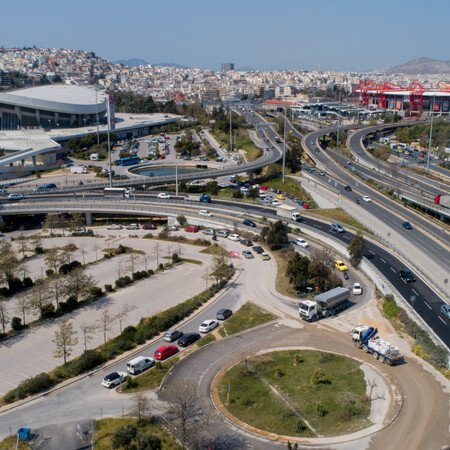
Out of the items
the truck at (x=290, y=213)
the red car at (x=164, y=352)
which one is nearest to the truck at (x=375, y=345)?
the red car at (x=164, y=352)

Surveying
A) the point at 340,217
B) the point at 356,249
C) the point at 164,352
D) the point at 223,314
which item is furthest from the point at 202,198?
the point at 164,352

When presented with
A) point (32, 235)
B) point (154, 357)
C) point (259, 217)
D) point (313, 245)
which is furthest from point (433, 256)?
point (32, 235)

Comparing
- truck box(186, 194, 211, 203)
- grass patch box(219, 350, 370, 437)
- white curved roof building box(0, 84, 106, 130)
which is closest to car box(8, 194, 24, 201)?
truck box(186, 194, 211, 203)

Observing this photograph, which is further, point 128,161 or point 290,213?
point 128,161

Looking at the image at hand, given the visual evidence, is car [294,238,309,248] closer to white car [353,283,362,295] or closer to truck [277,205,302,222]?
truck [277,205,302,222]

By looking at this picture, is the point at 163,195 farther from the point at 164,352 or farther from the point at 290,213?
the point at 164,352

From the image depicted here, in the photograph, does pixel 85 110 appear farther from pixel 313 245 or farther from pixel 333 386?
pixel 333 386

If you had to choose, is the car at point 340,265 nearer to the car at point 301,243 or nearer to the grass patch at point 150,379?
the car at point 301,243
